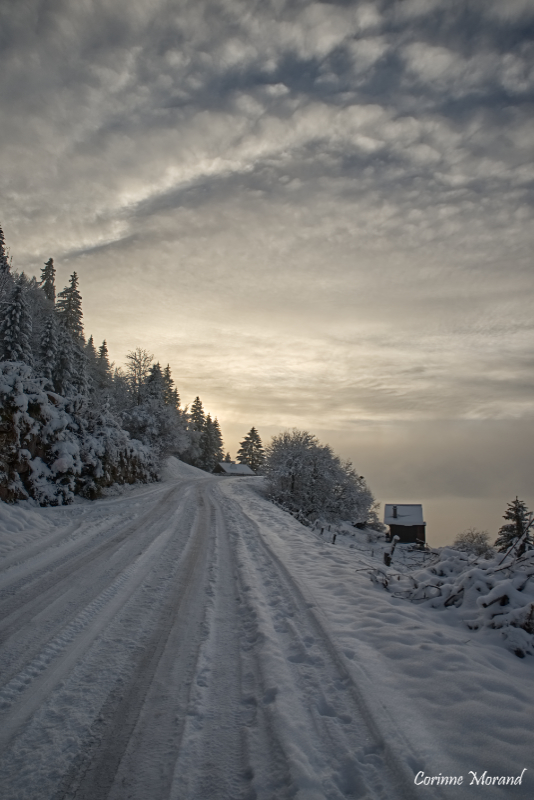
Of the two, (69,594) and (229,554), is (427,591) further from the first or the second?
(69,594)

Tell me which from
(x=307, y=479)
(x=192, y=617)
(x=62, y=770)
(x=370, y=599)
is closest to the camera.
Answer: (x=62, y=770)

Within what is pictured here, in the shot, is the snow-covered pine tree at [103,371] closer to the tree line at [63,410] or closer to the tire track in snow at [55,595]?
the tree line at [63,410]

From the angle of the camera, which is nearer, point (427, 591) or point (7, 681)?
point (7, 681)

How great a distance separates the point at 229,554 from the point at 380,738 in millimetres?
7124

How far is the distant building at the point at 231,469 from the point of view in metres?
80.0

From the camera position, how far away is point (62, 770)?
292 cm

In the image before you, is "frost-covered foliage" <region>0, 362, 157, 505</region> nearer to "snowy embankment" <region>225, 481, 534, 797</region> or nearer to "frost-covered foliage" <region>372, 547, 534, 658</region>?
"snowy embankment" <region>225, 481, 534, 797</region>

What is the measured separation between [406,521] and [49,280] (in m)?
56.7

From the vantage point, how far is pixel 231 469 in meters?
80.6

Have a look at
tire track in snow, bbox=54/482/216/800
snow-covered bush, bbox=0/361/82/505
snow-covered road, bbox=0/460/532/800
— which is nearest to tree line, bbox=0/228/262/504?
snow-covered bush, bbox=0/361/82/505

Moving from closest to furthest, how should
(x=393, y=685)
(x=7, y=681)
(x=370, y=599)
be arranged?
(x=7, y=681) → (x=393, y=685) → (x=370, y=599)

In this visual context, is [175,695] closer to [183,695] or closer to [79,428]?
[183,695]

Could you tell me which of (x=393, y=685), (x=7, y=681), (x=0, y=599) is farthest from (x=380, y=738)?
(x=0, y=599)

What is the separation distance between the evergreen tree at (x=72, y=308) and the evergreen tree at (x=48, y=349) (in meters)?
7.99
